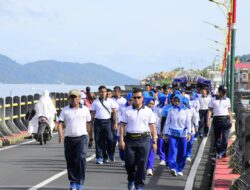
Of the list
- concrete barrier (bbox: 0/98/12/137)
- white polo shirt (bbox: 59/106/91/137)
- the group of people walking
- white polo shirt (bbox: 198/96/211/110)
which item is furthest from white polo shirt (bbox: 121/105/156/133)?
white polo shirt (bbox: 198/96/211/110)

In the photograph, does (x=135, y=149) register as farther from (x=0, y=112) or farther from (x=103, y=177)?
(x=0, y=112)

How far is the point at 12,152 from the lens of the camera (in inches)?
776

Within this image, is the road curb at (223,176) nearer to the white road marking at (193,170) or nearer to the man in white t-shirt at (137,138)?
the white road marking at (193,170)

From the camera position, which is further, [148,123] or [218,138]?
[218,138]

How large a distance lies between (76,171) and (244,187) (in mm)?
4968

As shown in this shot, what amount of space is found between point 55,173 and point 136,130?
3.80m

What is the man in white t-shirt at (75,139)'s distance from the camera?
11.5 meters

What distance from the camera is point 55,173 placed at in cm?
1454

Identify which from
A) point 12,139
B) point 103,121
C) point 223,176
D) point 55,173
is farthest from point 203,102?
point 223,176

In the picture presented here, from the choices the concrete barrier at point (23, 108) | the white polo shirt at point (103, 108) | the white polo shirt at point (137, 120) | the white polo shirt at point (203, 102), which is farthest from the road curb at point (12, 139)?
the white polo shirt at point (137, 120)

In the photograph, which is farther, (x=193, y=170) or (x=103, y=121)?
(x=103, y=121)

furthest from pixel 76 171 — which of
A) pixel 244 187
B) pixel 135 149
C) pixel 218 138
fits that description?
pixel 218 138

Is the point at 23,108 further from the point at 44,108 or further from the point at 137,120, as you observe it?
the point at 137,120

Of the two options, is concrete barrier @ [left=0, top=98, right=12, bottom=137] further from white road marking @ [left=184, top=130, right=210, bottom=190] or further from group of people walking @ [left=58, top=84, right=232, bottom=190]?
white road marking @ [left=184, top=130, right=210, bottom=190]
